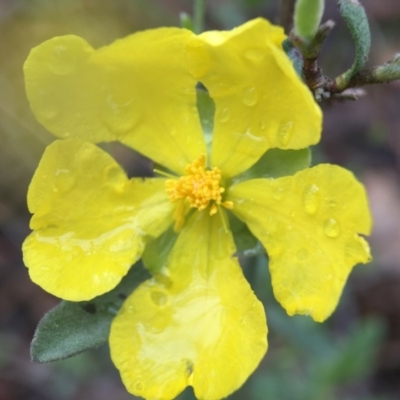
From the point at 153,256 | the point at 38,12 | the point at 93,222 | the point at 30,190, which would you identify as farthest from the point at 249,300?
the point at 38,12

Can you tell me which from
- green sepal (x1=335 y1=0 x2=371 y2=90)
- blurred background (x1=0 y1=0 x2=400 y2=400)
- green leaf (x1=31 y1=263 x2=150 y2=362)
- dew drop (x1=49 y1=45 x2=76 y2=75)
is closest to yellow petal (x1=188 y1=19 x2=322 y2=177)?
green sepal (x1=335 y1=0 x2=371 y2=90)

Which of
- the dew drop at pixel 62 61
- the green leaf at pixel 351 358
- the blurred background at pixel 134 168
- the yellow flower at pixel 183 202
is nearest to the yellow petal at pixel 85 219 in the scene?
the yellow flower at pixel 183 202

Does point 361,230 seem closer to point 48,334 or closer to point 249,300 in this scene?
point 249,300

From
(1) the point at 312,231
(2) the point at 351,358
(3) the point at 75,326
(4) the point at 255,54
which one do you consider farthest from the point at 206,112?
(2) the point at 351,358

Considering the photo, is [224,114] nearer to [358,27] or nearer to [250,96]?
[250,96]

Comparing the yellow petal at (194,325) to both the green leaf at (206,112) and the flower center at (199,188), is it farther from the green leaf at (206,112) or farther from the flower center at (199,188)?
the green leaf at (206,112)

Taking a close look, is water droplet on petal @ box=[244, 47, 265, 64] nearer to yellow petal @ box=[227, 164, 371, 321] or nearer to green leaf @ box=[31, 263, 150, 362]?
yellow petal @ box=[227, 164, 371, 321]
